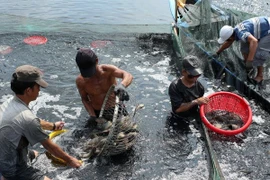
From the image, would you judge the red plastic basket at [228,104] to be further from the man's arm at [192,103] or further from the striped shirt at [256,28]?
the striped shirt at [256,28]

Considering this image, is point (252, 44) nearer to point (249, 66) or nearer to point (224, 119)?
point (249, 66)

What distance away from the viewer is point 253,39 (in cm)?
605

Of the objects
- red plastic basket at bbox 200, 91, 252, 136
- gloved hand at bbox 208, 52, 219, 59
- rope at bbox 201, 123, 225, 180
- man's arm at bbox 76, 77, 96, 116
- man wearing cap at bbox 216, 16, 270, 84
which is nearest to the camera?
rope at bbox 201, 123, 225, 180

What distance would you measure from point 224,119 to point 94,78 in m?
2.68

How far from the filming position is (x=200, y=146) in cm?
518

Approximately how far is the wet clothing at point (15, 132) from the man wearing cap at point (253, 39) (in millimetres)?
4903

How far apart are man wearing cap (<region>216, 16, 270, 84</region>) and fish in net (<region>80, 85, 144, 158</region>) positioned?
339 centimetres

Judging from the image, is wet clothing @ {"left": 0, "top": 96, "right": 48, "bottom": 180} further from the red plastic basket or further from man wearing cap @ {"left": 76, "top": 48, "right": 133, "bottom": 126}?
the red plastic basket

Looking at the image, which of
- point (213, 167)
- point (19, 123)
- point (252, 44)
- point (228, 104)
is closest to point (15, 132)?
point (19, 123)

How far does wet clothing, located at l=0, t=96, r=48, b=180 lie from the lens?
3100 millimetres

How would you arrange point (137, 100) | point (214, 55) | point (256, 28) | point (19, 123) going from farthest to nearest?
point (214, 55)
point (137, 100)
point (256, 28)
point (19, 123)

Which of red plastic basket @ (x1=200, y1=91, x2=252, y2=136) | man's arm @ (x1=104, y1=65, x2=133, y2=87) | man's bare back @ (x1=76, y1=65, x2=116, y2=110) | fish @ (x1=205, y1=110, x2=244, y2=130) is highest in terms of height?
man's arm @ (x1=104, y1=65, x2=133, y2=87)

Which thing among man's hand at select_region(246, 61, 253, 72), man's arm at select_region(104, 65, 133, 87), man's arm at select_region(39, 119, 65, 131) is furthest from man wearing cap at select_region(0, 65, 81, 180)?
man's hand at select_region(246, 61, 253, 72)

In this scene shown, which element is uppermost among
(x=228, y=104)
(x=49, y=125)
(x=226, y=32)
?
(x=226, y=32)
